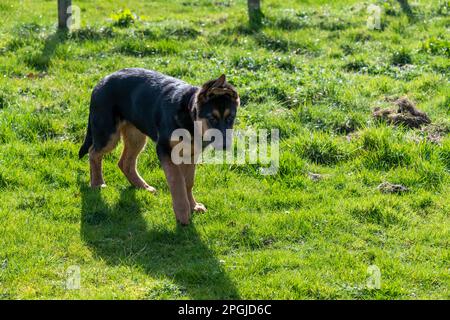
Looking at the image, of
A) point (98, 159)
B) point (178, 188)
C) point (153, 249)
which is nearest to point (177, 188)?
point (178, 188)

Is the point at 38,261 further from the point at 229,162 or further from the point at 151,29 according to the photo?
the point at 151,29

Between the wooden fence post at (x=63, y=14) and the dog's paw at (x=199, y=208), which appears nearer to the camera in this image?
the dog's paw at (x=199, y=208)

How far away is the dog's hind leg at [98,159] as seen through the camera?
26.1 ft

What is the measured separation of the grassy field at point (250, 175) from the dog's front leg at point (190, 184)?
15 centimetres

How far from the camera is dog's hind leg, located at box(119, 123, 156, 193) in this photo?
323 inches

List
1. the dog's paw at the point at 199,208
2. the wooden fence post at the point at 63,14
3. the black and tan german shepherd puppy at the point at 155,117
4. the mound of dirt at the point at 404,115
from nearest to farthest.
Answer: the black and tan german shepherd puppy at the point at 155,117, the dog's paw at the point at 199,208, the mound of dirt at the point at 404,115, the wooden fence post at the point at 63,14

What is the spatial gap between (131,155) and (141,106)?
2.66 feet

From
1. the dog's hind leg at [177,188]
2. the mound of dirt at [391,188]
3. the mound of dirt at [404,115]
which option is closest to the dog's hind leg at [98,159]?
the dog's hind leg at [177,188]

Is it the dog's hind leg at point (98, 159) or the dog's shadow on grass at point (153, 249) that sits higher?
the dog's hind leg at point (98, 159)

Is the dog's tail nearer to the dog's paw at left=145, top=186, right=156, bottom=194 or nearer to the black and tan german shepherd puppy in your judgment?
the black and tan german shepherd puppy

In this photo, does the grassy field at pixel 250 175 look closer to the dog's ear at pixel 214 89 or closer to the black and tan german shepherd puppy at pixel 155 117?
the black and tan german shepherd puppy at pixel 155 117

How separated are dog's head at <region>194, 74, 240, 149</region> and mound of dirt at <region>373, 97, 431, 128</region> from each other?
10.7ft

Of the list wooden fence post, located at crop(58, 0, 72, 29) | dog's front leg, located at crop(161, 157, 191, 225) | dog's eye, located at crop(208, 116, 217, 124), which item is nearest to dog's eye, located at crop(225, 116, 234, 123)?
dog's eye, located at crop(208, 116, 217, 124)

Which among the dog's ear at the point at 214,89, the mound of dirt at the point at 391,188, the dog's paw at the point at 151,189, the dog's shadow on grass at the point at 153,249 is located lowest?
the dog's shadow on grass at the point at 153,249
